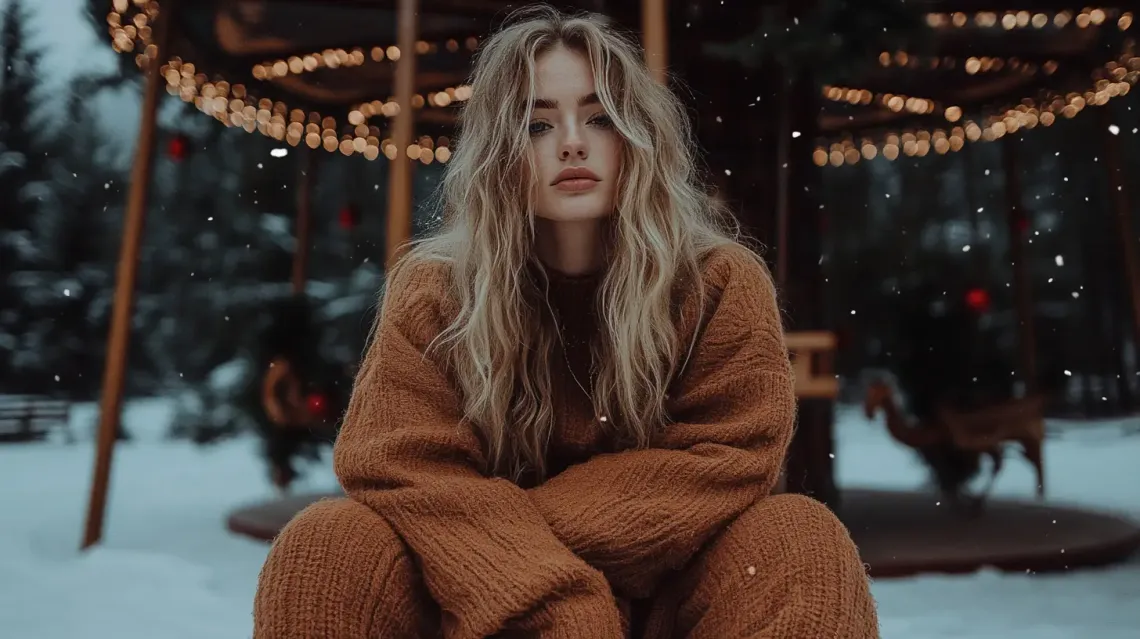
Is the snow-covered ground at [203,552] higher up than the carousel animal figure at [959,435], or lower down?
lower down

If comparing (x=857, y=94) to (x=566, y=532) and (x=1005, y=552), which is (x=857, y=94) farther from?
(x=566, y=532)

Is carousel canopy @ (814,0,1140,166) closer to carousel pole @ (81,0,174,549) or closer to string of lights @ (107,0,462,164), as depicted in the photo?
string of lights @ (107,0,462,164)

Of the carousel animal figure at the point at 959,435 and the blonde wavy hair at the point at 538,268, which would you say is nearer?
the blonde wavy hair at the point at 538,268

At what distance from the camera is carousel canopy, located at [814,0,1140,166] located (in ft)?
8.73

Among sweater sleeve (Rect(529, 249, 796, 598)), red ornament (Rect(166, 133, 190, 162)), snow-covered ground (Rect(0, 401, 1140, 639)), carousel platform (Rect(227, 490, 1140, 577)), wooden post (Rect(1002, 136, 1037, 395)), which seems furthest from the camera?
red ornament (Rect(166, 133, 190, 162))

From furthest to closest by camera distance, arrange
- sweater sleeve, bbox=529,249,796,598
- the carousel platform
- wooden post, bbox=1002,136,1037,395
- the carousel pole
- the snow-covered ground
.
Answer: wooden post, bbox=1002,136,1037,395
the carousel pole
the carousel platform
the snow-covered ground
sweater sleeve, bbox=529,249,796,598

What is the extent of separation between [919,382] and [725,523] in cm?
232

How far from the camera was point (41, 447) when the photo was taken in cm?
311

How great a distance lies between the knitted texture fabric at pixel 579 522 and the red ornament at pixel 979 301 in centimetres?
228

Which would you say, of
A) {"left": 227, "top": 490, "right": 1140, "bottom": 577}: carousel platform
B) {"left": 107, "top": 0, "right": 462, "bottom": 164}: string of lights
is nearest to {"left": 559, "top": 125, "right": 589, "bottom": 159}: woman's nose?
{"left": 107, "top": 0, "right": 462, "bottom": 164}: string of lights

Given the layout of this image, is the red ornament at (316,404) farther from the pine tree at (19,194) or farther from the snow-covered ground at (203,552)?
the pine tree at (19,194)

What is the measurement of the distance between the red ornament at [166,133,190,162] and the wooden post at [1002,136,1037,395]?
109 inches

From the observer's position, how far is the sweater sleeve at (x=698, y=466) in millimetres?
1009

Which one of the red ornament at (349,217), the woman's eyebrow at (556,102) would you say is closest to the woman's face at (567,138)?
the woman's eyebrow at (556,102)
